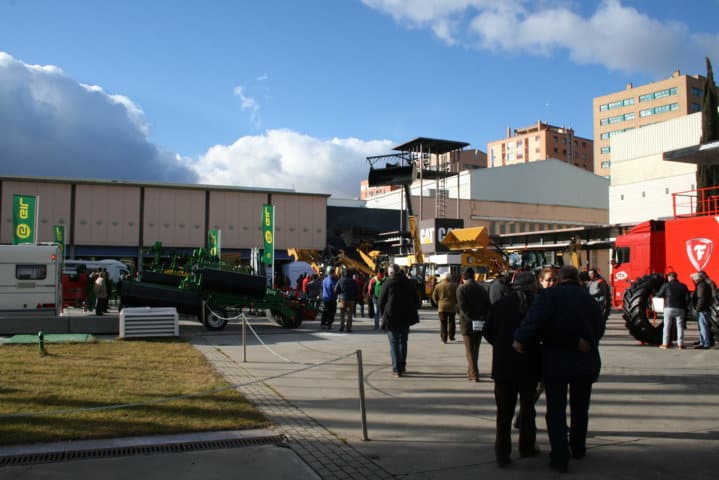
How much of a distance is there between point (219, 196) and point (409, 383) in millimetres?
48252

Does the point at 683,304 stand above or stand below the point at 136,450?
above

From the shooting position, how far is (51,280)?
17.6 metres

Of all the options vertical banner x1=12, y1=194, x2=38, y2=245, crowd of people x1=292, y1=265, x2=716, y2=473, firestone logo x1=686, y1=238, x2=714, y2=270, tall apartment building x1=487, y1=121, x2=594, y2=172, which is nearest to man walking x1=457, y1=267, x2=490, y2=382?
crowd of people x1=292, y1=265, x2=716, y2=473

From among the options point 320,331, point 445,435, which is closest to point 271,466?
point 445,435

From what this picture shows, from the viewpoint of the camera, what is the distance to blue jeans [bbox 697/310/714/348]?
41.0 feet

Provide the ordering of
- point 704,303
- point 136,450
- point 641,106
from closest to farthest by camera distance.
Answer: point 136,450
point 704,303
point 641,106

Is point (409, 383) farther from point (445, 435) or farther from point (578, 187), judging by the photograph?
point (578, 187)

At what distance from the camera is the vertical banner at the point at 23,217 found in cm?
2817

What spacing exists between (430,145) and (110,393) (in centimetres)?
4661

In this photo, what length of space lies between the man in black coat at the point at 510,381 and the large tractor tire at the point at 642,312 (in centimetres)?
940

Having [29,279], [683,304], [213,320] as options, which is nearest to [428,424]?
[683,304]

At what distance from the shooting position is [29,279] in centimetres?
1745

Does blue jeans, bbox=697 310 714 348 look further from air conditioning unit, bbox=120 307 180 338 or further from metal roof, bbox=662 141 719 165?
air conditioning unit, bbox=120 307 180 338

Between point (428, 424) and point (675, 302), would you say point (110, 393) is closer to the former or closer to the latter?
point (428, 424)
